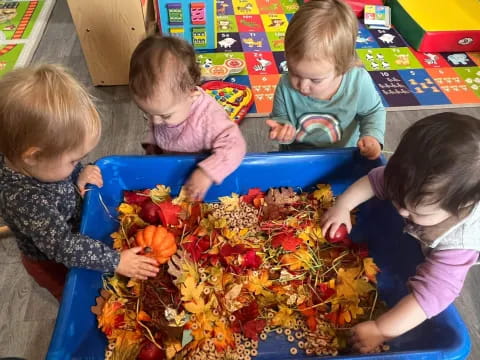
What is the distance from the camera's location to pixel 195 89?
2.84 feet

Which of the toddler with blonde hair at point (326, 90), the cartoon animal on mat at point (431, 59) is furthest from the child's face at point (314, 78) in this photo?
the cartoon animal on mat at point (431, 59)

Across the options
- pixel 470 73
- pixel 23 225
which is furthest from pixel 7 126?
pixel 470 73

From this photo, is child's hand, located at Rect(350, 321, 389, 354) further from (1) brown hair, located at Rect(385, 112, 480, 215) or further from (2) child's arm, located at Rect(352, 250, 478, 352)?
(1) brown hair, located at Rect(385, 112, 480, 215)

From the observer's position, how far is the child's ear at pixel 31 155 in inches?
24.1

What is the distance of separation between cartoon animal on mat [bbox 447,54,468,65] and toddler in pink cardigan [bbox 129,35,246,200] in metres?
1.65

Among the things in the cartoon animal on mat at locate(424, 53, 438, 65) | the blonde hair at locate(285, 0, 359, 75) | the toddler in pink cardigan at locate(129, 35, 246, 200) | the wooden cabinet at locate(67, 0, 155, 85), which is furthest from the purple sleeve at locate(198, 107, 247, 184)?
the cartoon animal on mat at locate(424, 53, 438, 65)

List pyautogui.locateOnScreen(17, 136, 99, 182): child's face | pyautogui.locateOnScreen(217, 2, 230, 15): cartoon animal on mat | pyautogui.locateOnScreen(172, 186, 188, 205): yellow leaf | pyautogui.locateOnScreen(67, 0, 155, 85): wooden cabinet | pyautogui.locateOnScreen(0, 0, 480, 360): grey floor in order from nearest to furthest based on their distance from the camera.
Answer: pyautogui.locateOnScreen(17, 136, 99, 182): child's face
pyautogui.locateOnScreen(172, 186, 188, 205): yellow leaf
pyautogui.locateOnScreen(0, 0, 480, 360): grey floor
pyautogui.locateOnScreen(67, 0, 155, 85): wooden cabinet
pyautogui.locateOnScreen(217, 2, 230, 15): cartoon animal on mat

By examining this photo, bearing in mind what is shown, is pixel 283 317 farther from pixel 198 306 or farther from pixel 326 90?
pixel 326 90

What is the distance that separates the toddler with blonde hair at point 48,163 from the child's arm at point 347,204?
393mm

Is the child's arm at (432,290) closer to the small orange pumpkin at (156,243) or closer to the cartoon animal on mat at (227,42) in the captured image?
the small orange pumpkin at (156,243)

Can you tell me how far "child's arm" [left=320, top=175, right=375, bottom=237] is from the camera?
2.70 feet

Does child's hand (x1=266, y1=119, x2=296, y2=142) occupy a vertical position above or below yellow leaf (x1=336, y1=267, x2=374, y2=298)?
above

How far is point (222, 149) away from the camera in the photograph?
0.87 m

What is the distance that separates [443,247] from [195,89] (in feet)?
1.91
